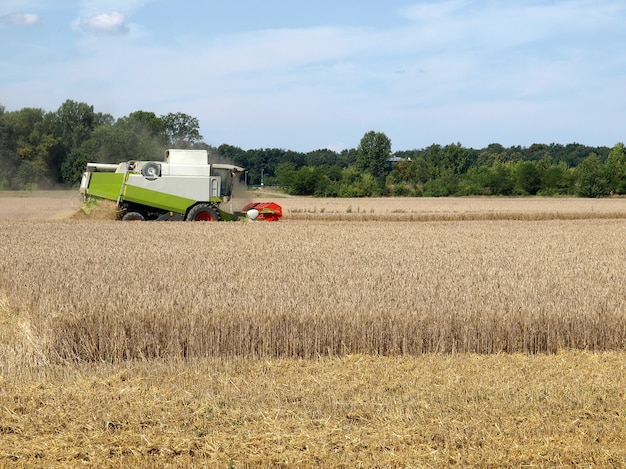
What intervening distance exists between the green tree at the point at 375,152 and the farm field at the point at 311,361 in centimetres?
9849

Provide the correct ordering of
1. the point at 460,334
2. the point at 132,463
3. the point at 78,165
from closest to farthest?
the point at 132,463, the point at 460,334, the point at 78,165

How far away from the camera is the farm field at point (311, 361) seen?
559 cm

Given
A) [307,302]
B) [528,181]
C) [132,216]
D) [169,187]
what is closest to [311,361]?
[307,302]

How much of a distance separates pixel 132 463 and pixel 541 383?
3980mm

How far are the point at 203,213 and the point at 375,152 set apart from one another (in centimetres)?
8948

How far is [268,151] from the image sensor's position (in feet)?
455

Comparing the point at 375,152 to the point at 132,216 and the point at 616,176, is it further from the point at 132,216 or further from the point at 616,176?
the point at 132,216

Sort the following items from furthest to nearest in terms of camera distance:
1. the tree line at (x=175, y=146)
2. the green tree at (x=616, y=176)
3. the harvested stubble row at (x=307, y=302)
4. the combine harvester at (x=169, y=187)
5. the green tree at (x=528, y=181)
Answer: the green tree at (x=528, y=181)
the green tree at (x=616, y=176)
the tree line at (x=175, y=146)
the combine harvester at (x=169, y=187)
the harvested stubble row at (x=307, y=302)

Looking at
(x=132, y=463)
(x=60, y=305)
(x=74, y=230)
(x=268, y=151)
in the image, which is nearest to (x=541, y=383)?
(x=132, y=463)

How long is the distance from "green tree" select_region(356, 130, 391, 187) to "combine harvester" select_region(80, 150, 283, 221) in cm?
8851

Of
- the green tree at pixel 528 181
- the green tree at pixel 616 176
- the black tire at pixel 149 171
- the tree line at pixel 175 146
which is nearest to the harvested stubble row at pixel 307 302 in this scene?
the black tire at pixel 149 171

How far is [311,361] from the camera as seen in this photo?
8.09m

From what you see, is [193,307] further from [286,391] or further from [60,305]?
[286,391]

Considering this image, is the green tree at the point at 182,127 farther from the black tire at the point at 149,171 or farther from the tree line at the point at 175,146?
the black tire at the point at 149,171
